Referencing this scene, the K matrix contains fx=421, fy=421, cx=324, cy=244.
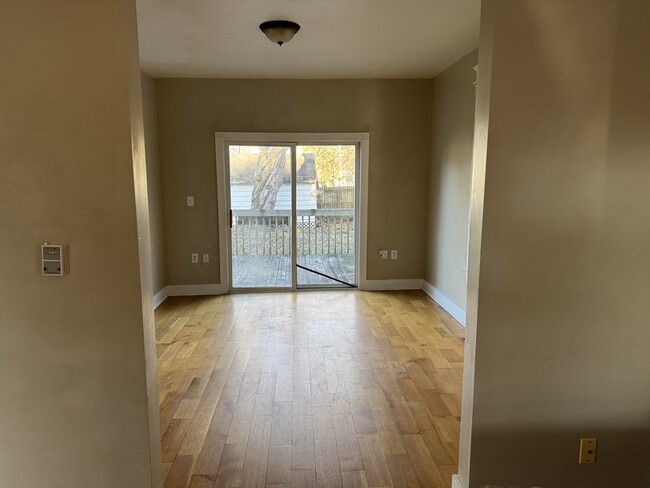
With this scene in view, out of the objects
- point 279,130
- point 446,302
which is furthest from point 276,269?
point 446,302

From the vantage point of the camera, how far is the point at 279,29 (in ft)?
10.1

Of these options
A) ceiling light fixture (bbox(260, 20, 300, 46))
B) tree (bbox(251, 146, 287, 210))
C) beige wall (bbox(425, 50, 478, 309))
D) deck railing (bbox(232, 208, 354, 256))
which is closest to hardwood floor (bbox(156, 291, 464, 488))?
beige wall (bbox(425, 50, 478, 309))

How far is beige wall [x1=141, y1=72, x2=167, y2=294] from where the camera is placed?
4.68 meters

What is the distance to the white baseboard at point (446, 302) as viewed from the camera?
4325mm

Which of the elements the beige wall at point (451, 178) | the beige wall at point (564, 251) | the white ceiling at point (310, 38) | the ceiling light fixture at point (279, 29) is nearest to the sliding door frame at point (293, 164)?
the white ceiling at point (310, 38)

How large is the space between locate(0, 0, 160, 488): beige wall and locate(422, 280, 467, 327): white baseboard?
3.36 m

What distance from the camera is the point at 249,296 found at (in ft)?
17.2

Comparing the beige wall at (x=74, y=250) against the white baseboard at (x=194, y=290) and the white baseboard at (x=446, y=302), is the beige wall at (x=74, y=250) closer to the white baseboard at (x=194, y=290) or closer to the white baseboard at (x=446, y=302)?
the white baseboard at (x=446, y=302)

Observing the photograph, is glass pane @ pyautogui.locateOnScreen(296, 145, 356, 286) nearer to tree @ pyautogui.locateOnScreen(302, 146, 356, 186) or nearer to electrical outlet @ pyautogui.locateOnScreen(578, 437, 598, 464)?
tree @ pyautogui.locateOnScreen(302, 146, 356, 186)

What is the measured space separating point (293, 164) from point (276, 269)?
1374 mm

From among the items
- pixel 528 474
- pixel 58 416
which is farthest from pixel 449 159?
pixel 58 416

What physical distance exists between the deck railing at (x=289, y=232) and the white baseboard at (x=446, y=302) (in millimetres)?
1104

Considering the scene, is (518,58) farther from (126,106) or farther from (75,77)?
(75,77)

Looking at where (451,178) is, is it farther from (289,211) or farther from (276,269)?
(276,269)
